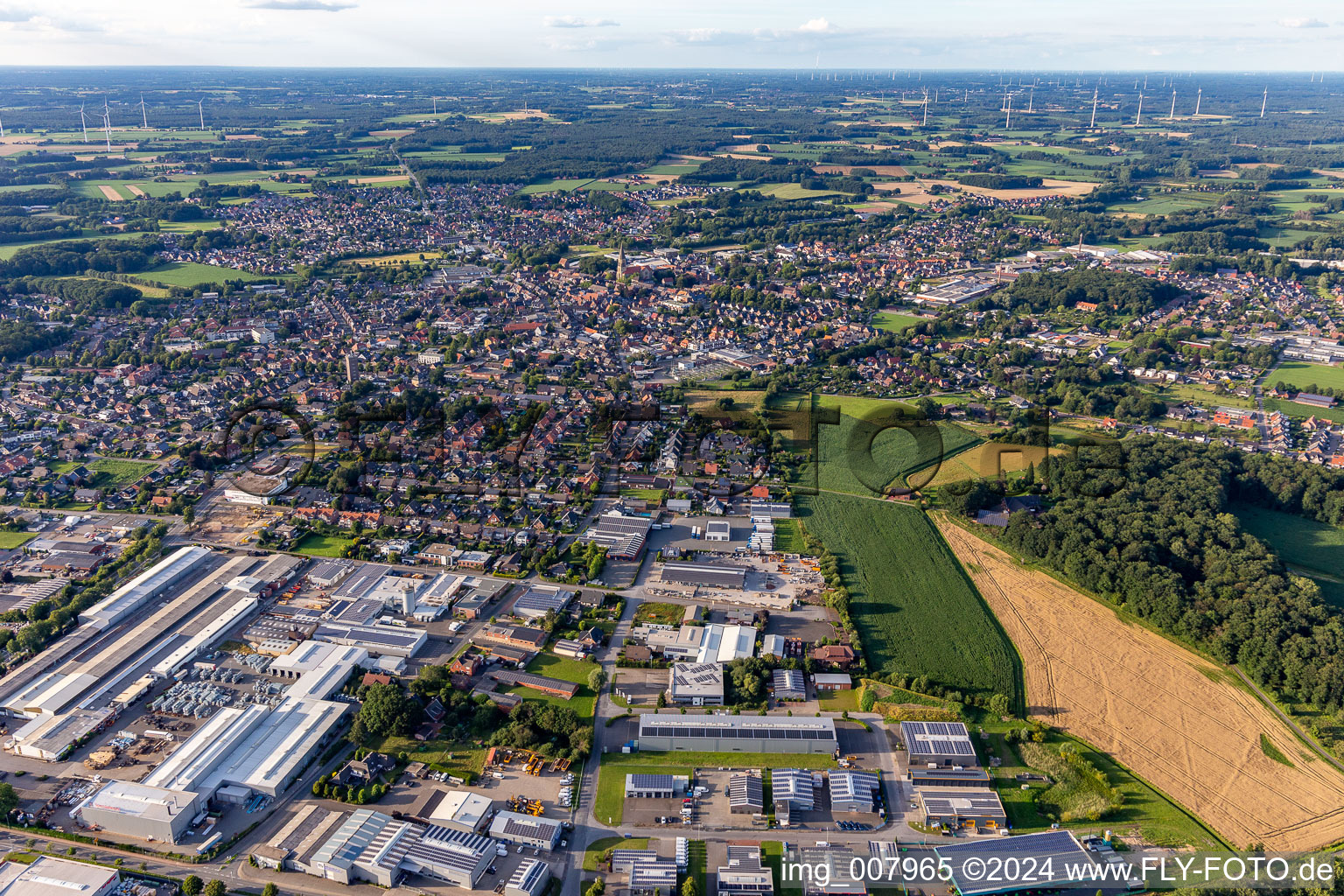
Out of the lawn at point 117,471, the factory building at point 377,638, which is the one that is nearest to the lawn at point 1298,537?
the factory building at point 377,638

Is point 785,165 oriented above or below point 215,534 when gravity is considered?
above

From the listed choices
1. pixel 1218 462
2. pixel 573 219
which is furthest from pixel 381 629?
pixel 573 219

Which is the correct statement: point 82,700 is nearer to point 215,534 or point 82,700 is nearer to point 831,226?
point 215,534

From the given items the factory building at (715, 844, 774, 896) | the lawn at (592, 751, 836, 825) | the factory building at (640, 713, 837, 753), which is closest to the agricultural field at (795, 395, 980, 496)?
the factory building at (640, 713, 837, 753)

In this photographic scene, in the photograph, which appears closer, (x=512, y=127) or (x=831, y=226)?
(x=831, y=226)

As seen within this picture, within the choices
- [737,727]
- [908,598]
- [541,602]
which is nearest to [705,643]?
[737,727]

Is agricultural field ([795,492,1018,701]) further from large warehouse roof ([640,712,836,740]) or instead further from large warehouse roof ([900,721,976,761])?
large warehouse roof ([640,712,836,740])

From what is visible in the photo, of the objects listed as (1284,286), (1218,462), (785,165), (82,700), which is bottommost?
(82,700)
